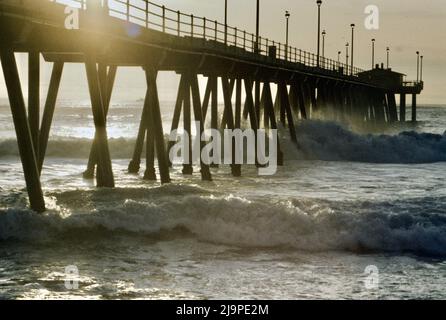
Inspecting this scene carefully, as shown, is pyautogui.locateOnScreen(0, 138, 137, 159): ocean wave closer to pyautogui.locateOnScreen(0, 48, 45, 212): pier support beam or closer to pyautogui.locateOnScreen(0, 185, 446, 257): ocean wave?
pyautogui.locateOnScreen(0, 185, 446, 257): ocean wave

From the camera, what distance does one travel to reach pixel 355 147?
4256 cm

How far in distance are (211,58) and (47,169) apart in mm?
10533

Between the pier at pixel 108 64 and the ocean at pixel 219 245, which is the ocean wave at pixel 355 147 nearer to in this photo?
the pier at pixel 108 64

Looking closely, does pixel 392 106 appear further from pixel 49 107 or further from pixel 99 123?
pixel 99 123

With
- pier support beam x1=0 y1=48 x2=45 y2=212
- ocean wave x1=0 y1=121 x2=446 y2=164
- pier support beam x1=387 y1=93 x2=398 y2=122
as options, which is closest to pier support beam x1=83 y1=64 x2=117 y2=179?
pier support beam x1=0 y1=48 x2=45 y2=212

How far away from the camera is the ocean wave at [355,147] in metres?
40.2

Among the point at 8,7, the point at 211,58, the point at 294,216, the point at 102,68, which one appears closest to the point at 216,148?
the point at 211,58

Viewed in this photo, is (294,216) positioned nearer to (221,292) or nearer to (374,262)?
(374,262)

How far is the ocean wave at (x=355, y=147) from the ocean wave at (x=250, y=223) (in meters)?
21.8

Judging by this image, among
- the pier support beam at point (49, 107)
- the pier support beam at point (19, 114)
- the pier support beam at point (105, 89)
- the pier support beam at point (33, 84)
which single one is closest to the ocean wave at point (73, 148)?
the pier support beam at point (105, 89)

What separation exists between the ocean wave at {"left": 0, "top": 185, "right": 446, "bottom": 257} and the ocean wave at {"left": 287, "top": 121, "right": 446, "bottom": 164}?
71.5ft

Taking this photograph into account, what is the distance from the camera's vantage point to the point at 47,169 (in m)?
32.3

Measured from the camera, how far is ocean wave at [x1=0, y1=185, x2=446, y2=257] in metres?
15.1

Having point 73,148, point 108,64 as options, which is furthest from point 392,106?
point 108,64
